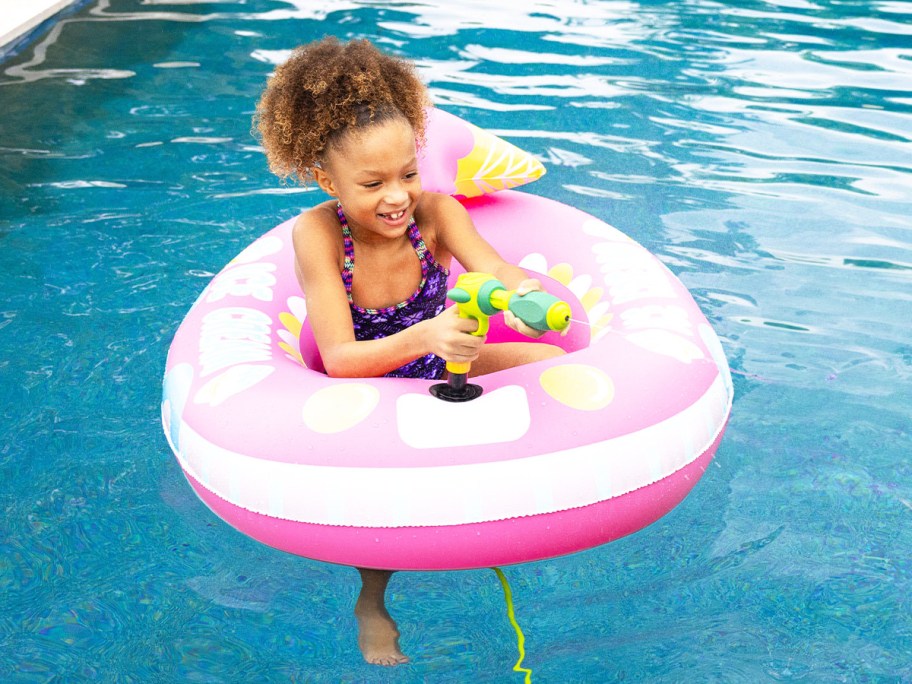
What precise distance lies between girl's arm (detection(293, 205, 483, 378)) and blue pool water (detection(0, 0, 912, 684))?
0.51m

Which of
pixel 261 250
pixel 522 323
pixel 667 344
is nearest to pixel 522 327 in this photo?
pixel 522 323

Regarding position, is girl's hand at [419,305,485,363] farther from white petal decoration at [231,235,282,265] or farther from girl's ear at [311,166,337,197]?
white petal decoration at [231,235,282,265]

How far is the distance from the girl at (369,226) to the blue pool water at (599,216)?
39 cm

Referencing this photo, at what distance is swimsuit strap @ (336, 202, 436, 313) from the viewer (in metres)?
2.58

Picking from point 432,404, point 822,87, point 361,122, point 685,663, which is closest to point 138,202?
point 361,122

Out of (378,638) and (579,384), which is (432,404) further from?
(378,638)

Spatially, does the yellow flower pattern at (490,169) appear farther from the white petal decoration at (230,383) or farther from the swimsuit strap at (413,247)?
the white petal decoration at (230,383)

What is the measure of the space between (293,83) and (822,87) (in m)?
4.13

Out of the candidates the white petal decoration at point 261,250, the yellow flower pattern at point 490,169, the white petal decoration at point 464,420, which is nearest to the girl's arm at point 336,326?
the white petal decoration at point 464,420

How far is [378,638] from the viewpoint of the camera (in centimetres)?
226

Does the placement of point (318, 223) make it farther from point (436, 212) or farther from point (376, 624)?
point (376, 624)

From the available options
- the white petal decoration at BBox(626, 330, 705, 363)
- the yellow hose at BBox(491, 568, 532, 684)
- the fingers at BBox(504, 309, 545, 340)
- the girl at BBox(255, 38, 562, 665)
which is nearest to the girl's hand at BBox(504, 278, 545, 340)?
the fingers at BBox(504, 309, 545, 340)

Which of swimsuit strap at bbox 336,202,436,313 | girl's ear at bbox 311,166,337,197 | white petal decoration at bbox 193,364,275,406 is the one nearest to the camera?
white petal decoration at bbox 193,364,275,406

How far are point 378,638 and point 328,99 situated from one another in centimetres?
117
